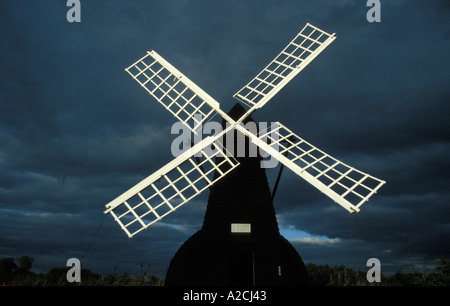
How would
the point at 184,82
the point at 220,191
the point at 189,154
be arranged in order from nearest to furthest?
the point at 189,154 < the point at 220,191 < the point at 184,82

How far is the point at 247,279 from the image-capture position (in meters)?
Answer: 13.1

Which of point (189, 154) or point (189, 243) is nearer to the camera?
point (189, 154)

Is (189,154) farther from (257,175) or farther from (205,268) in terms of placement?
(205,268)

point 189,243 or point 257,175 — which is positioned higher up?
point 257,175

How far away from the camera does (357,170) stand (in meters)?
9.69
